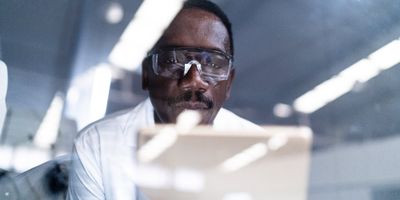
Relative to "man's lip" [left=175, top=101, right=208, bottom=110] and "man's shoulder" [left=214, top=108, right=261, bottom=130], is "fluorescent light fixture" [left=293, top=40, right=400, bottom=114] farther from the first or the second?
"man's lip" [left=175, top=101, right=208, bottom=110]

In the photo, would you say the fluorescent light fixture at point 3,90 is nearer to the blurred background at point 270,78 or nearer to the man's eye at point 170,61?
the blurred background at point 270,78

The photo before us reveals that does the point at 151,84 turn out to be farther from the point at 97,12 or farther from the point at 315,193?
the point at 315,193

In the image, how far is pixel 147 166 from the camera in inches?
32.0

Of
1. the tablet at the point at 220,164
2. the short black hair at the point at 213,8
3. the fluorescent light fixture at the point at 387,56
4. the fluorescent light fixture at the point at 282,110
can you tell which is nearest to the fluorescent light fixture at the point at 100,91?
the tablet at the point at 220,164

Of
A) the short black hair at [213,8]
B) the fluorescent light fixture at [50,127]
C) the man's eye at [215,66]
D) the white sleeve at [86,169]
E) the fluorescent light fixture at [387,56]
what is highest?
the fluorescent light fixture at [387,56]

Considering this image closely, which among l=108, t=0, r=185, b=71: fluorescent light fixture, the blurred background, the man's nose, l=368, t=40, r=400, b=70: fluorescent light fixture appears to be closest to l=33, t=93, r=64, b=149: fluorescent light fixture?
the blurred background

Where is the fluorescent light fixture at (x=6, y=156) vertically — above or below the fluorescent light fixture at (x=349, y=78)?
below

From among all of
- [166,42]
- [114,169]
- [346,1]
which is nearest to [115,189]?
[114,169]

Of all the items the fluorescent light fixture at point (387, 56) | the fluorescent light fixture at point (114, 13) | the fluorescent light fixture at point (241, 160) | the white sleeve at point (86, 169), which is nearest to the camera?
the white sleeve at point (86, 169)

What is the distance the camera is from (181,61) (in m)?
0.85

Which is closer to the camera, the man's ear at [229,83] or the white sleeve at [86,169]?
the white sleeve at [86,169]

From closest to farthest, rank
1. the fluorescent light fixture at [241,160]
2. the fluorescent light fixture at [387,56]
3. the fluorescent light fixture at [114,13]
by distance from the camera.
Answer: the fluorescent light fixture at [241,160], the fluorescent light fixture at [114,13], the fluorescent light fixture at [387,56]

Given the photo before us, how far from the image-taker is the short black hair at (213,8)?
901 mm

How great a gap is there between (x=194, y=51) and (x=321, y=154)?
41 cm
